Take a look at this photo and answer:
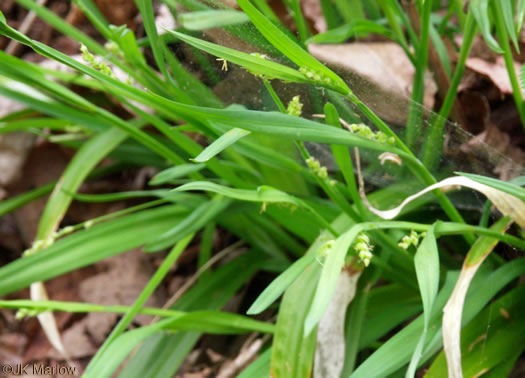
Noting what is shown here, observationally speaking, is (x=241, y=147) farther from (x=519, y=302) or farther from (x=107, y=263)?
(x=107, y=263)

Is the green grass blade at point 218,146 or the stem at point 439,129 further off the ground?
the green grass blade at point 218,146

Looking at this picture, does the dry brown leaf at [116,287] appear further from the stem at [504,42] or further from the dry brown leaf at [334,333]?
the stem at [504,42]

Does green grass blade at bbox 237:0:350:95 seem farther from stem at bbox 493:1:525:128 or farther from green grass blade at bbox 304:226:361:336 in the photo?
stem at bbox 493:1:525:128

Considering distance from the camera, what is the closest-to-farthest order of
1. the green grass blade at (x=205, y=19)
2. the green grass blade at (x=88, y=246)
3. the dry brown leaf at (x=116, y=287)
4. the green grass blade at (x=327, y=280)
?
the green grass blade at (x=327, y=280) → the green grass blade at (x=205, y=19) → the green grass blade at (x=88, y=246) → the dry brown leaf at (x=116, y=287)

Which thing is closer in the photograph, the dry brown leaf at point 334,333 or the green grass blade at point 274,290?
the green grass blade at point 274,290

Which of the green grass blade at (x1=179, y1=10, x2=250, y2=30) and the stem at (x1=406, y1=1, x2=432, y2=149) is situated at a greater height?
the green grass blade at (x1=179, y1=10, x2=250, y2=30)

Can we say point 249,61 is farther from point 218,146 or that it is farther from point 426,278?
point 426,278

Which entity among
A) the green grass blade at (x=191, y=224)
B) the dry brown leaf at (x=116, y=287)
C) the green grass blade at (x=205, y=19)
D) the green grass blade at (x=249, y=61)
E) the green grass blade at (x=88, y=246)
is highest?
the green grass blade at (x=205, y=19)

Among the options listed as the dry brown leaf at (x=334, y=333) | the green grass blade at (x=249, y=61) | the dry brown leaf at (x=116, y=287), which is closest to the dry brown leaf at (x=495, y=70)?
the dry brown leaf at (x=334, y=333)

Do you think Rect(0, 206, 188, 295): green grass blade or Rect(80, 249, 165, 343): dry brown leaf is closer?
Rect(0, 206, 188, 295): green grass blade

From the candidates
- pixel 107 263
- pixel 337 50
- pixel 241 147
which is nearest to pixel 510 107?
pixel 337 50

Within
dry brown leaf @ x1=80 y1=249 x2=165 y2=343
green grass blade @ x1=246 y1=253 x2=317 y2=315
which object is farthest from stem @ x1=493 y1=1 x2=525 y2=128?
dry brown leaf @ x1=80 y1=249 x2=165 y2=343
